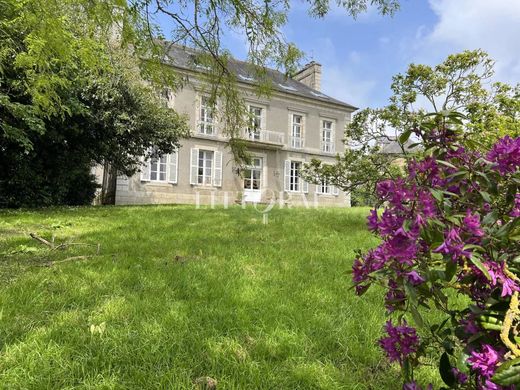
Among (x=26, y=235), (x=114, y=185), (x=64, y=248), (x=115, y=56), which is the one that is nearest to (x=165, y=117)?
(x=115, y=56)

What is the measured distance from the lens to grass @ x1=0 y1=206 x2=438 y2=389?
1.87 m

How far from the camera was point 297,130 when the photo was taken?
23031 millimetres

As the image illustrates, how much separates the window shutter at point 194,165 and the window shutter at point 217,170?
0.95 meters

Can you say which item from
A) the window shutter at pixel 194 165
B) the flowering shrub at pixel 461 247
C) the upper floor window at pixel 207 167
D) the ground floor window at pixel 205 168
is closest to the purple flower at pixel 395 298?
the flowering shrub at pixel 461 247

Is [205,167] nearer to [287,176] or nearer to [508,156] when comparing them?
[287,176]

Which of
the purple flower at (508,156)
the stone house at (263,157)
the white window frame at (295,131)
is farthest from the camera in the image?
the white window frame at (295,131)

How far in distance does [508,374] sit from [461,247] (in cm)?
26

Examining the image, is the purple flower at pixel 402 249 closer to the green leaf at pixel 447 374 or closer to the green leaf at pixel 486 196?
the green leaf at pixel 486 196

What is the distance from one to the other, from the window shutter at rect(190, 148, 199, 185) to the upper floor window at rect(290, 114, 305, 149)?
5.82 meters

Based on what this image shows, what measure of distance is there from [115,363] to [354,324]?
1393 mm

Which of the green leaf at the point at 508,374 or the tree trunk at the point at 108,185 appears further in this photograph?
Result: the tree trunk at the point at 108,185

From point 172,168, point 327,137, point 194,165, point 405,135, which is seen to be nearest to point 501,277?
point 405,135

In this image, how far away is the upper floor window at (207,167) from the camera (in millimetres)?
19797

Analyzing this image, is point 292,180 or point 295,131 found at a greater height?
point 295,131
